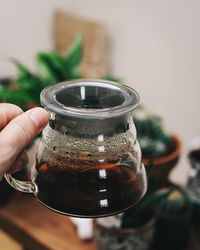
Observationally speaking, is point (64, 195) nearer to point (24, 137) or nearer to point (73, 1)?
point (24, 137)

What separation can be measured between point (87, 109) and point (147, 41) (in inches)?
55.5

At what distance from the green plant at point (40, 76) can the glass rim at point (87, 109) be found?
0.42 metres

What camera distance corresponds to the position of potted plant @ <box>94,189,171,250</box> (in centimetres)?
72

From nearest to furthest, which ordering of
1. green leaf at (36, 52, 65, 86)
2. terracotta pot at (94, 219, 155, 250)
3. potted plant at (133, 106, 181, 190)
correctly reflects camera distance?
terracotta pot at (94, 219, 155, 250), potted plant at (133, 106, 181, 190), green leaf at (36, 52, 65, 86)

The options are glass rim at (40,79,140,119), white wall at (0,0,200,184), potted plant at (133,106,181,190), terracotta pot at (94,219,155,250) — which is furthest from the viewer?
white wall at (0,0,200,184)

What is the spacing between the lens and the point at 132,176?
0.47m

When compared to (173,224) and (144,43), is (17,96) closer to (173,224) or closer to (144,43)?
(173,224)

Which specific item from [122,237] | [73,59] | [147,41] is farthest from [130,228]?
[147,41]

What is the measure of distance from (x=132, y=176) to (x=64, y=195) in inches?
3.3

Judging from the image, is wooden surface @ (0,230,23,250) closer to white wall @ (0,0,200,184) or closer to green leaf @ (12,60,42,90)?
green leaf @ (12,60,42,90)

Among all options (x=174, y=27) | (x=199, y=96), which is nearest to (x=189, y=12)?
(x=174, y=27)

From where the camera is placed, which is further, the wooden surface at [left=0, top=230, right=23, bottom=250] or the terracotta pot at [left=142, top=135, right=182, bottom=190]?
the wooden surface at [left=0, top=230, right=23, bottom=250]

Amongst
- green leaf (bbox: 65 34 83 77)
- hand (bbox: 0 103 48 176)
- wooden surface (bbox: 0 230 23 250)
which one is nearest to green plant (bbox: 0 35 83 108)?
green leaf (bbox: 65 34 83 77)

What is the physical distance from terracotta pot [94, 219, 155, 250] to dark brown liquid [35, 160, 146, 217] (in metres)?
0.29
